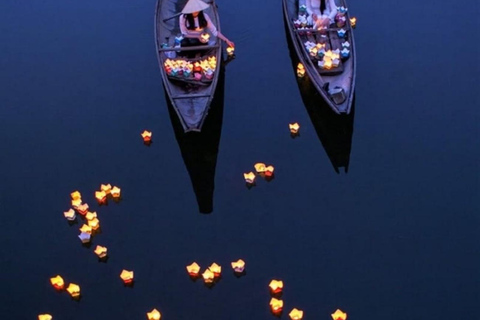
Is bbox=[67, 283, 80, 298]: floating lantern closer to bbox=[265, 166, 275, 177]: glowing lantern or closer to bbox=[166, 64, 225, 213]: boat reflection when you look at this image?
bbox=[166, 64, 225, 213]: boat reflection

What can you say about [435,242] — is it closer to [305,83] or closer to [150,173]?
[305,83]

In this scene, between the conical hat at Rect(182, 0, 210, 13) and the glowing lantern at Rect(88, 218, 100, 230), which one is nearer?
the glowing lantern at Rect(88, 218, 100, 230)

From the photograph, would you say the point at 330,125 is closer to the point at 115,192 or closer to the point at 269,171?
the point at 269,171

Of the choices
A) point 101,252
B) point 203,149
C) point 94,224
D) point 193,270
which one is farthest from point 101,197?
point 193,270

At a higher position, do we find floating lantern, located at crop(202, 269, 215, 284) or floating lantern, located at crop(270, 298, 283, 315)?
floating lantern, located at crop(202, 269, 215, 284)

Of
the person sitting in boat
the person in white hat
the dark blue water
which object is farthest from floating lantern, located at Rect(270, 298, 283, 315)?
the person sitting in boat

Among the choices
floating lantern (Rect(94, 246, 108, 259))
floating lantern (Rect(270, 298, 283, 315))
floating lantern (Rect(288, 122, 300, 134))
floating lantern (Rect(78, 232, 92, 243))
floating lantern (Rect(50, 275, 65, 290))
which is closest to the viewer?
floating lantern (Rect(270, 298, 283, 315))
